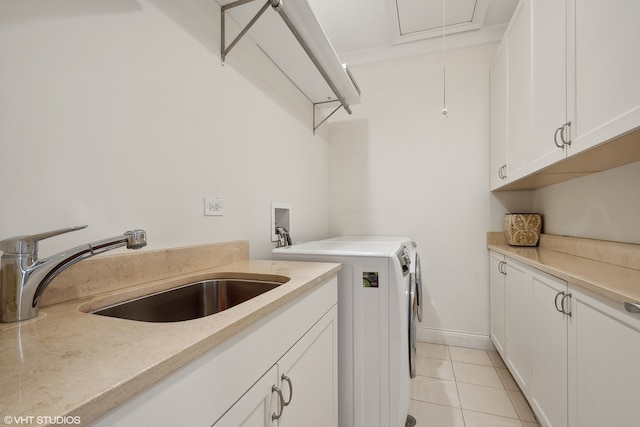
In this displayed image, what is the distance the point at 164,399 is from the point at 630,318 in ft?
3.87

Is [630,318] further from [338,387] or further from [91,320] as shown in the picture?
[91,320]

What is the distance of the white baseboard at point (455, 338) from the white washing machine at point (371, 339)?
4.34ft

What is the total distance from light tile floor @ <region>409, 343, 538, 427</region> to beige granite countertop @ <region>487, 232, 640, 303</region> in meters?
0.89

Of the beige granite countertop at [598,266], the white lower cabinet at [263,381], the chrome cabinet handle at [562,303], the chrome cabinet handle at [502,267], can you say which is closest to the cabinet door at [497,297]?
the chrome cabinet handle at [502,267]

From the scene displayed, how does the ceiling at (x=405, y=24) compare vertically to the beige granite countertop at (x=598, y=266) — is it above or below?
above

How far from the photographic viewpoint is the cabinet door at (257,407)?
0.64 m

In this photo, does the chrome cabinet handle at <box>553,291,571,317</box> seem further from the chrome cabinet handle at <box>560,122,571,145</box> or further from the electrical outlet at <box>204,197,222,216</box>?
the electrical outlet at <box>204,197,222,216</box>

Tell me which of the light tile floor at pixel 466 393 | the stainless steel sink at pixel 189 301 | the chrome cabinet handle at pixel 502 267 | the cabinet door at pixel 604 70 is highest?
the cabinet door at pixel 604 70

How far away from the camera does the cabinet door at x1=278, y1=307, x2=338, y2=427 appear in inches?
35.2

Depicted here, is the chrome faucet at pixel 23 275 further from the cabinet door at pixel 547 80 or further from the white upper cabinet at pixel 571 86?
the cabinet door at pixel 547 80

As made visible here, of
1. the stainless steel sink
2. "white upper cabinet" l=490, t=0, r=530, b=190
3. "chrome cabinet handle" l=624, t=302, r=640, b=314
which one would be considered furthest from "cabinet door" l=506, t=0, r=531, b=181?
the stainless steel sink

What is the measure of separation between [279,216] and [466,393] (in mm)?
1691

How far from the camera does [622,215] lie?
1402mm

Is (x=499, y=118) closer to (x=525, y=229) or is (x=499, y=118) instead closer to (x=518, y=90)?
(x=518, y=90)
